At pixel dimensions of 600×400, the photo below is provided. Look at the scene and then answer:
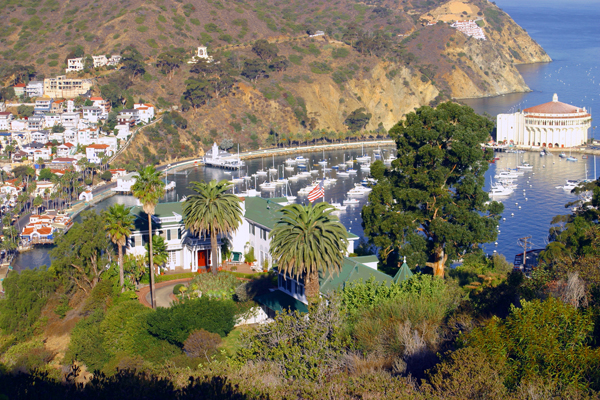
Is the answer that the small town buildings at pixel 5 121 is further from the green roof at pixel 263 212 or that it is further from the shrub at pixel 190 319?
the shrub at pixel 190 319

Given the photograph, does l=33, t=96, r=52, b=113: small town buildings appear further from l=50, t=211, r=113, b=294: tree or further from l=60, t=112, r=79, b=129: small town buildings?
l=50, t=211, r=113, b=294: tree

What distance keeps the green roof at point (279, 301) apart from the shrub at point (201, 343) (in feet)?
19.7

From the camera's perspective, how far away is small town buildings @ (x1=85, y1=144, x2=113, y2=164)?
489 feet

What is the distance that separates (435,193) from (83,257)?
2902 cm

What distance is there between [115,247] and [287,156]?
11493cm

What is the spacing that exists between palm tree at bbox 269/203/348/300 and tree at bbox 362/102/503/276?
29.9 feet

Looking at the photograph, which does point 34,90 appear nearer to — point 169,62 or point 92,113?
point 92,113

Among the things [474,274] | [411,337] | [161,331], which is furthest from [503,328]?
[474,274]

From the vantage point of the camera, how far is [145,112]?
17388 cm

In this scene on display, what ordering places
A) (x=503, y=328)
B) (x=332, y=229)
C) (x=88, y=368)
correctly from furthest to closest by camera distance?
1. (x=88, y=368)
2. (x=332, y=229)
3. (x=503, y=328)

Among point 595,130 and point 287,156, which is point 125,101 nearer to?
point 287,156


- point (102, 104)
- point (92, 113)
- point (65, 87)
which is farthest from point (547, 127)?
point (65, 87)

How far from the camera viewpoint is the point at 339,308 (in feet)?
114

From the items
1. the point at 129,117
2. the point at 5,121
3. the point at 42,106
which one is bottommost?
the point at 5,121
